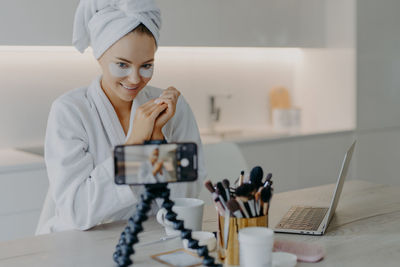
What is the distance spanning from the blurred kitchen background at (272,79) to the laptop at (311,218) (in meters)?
1.64

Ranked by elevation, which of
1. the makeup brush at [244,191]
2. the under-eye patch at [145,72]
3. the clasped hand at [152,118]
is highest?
the under-eye patch at [145,72]

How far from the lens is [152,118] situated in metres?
1.45

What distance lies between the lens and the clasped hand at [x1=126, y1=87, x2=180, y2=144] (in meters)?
1.43

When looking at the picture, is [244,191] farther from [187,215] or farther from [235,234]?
[187,215]

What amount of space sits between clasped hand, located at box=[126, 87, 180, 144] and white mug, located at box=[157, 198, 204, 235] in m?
0.24

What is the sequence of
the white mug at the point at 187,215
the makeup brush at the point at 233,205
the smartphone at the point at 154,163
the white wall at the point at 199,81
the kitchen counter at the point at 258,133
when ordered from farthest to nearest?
the kitchen counter at the point at 258,133 → the white wall at the point at 199,81 → the white mug at the point at 187,215 → the makeup brush at the point at 233,205 → the smartphone at the point at 154,163

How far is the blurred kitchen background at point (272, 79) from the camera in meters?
A: 2.96

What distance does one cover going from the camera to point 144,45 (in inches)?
60.0

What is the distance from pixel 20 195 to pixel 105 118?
0.98 metres

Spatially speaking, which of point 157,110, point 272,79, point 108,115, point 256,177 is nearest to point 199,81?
point 272,79

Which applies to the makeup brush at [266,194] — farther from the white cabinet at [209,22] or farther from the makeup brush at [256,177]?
the white cabinet at [209,22]

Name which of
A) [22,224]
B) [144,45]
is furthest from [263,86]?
[144,45]

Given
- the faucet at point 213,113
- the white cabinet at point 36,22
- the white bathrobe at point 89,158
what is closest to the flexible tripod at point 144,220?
the white bathrobe at point 89,158

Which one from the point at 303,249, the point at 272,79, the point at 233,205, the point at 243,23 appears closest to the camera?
the point at 233,205
